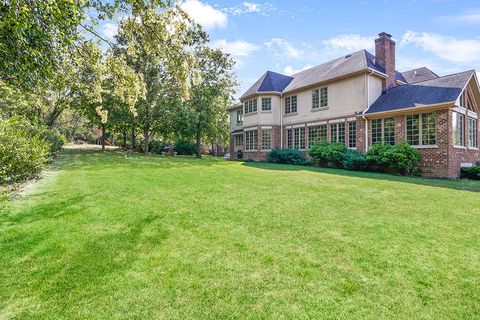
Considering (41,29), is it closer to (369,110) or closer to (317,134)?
(369,110)

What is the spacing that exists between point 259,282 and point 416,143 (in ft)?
51.1

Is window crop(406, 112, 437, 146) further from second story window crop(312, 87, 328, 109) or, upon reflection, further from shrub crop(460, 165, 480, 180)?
second story window crop(312, 87, 328, 109)

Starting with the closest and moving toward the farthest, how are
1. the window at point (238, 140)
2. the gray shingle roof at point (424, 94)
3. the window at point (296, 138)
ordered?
the gray shingle roof at point (424, 94) → the window at point (296, 138) → the window at point (238, 140)

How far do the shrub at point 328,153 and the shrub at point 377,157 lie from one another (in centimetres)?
189

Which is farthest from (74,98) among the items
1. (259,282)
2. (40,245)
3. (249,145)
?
(259,282)

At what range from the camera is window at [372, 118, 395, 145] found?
16312 millimetres

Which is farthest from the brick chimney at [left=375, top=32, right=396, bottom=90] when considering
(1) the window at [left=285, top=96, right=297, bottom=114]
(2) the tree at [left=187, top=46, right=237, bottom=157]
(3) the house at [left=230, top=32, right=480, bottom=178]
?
(2) the tree at [left=187, top=46, right=237, bottom=157]

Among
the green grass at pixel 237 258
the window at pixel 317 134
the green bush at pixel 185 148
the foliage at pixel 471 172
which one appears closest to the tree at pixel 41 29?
the green grass at pixel 237 258

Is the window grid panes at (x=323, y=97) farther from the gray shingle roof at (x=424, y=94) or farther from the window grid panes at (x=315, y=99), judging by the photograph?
the gray shingle roof at (x=424, y=94)

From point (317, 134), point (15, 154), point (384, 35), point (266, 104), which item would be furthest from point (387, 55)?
A: point (15, 154)

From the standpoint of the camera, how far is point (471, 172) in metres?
14.4

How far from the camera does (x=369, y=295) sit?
3.01 m

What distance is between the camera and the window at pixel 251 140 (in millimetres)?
24328

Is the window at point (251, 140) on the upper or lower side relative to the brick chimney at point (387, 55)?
lower
